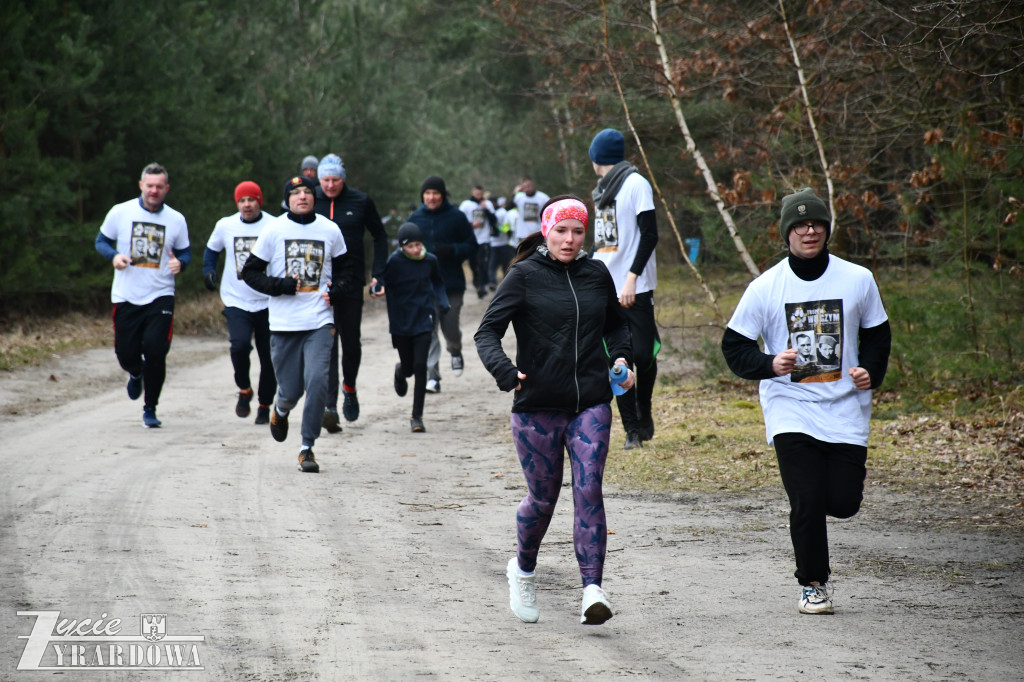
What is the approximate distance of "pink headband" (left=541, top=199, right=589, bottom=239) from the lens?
18.2 ft

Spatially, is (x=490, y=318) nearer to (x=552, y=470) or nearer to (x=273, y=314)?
(x=552, y=470)

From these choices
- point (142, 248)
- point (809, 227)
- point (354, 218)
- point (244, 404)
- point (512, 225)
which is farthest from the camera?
point (512, 225)

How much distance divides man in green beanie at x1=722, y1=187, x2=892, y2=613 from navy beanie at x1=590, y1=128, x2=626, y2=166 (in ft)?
12.0

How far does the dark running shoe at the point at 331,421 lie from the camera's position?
11.4 m

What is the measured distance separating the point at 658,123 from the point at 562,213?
12.4 metres

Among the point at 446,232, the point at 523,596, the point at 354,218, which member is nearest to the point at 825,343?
the point at 523,596

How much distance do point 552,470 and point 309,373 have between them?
4.07 m

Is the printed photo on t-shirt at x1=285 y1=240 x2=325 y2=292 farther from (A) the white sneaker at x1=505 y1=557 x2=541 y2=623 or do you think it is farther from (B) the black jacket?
(A) the white sneaker at x1=505 y1=557 x2=541 y2=623

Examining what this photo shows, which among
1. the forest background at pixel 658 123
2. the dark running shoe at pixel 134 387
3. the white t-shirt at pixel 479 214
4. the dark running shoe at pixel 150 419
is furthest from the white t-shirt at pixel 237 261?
the white t-shirt at pixel 479 214

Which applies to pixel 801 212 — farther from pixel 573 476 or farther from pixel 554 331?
pixel 573 476

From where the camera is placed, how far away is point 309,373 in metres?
9.24

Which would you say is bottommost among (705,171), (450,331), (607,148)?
(450,331)

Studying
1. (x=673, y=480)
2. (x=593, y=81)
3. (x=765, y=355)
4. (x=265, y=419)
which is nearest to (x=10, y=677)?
(x=765, y=355)

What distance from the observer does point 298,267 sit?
938 cm
